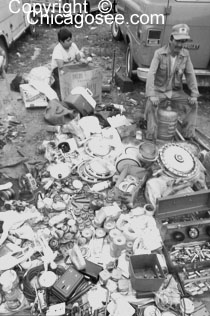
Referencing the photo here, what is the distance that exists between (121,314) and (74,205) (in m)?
1.52

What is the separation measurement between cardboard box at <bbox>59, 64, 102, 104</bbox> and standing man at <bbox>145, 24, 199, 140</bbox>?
127 cm

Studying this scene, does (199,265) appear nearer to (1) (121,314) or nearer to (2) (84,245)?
(1) (121,314)

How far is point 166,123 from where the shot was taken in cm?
477

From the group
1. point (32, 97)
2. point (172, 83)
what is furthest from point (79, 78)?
point (172, 83)

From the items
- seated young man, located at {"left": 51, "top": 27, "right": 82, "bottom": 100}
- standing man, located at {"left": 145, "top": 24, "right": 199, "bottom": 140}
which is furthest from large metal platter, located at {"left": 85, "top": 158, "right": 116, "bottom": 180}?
seated young man, located at {"left": 51, "top": 27, "right": 82, "bottom": 100}

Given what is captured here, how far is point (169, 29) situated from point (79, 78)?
1.79m

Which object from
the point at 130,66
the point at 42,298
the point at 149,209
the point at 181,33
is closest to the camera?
the point at 42,298

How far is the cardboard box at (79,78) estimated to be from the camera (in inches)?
212

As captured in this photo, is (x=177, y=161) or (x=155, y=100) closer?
(x=177, y=161)

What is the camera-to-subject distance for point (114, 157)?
4504 millimetres

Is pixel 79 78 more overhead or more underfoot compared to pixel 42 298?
more overhead

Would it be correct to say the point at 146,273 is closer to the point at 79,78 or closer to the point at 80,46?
the point at 79,78

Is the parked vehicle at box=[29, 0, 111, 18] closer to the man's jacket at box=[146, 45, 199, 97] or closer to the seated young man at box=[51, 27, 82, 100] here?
the seated young man at box=[51, 27, 82, 100]

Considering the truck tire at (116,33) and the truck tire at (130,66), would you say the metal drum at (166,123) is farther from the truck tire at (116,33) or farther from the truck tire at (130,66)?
the truck tire at (116,33)
